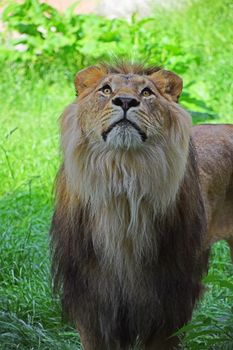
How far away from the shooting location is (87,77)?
463cm

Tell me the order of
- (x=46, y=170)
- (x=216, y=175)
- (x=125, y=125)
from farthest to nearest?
(x=46, y=170) < (x=216, y=175) < (x=125, y=125)

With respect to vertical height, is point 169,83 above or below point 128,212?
above

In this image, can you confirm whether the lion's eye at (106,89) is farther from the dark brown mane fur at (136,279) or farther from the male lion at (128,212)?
the dark brown mane fur at (136,279)

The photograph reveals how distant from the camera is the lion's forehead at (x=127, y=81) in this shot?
441 centimetres

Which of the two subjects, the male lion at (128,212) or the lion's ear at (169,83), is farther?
the lion's ear at (169,83)

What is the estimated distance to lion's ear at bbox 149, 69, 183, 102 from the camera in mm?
4598

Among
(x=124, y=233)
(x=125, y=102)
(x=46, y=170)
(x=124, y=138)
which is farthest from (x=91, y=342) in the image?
(x=46, y=170)

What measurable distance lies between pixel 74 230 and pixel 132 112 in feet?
1.96

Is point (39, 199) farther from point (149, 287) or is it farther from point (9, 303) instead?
point (149, 287)

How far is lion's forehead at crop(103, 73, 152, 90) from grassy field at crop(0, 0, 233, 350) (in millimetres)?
816

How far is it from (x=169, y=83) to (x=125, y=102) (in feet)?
1.30

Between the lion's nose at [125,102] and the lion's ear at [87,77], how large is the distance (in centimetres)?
34

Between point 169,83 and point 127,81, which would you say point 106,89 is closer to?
point 127,81

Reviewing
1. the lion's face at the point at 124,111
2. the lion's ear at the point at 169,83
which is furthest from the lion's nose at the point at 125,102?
the lion's ear at the point at 169,83
